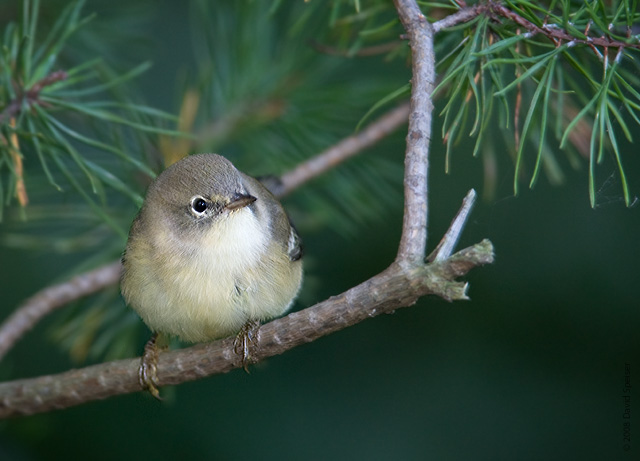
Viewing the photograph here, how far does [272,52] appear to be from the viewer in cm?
262

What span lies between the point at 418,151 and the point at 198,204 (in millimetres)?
919

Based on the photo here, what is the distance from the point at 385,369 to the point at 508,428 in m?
0.42

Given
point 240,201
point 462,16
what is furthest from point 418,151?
point 240,201

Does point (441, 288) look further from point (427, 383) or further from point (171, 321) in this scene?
point (427, 383)

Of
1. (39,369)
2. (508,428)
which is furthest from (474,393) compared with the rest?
(39,369)

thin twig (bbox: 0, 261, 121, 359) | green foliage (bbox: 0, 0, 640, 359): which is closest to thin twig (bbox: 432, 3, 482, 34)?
green foliage (bbox: 0, 0, 640, 359)

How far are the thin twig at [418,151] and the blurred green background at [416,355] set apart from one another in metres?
0.79

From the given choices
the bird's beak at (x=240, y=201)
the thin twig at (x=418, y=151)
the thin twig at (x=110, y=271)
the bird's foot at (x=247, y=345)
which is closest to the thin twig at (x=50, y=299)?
the thin twig at (x=110, y=271)

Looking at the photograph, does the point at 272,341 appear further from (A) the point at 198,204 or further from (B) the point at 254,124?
(B) the point at 254,124

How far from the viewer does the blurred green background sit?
2.22 m

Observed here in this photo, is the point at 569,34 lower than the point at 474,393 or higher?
higher

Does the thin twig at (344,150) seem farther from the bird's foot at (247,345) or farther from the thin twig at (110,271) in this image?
the bird's foot at (247,345)

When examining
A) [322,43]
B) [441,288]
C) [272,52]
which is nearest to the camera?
[441,288]

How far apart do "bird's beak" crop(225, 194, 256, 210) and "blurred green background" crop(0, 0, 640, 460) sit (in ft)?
1.22
